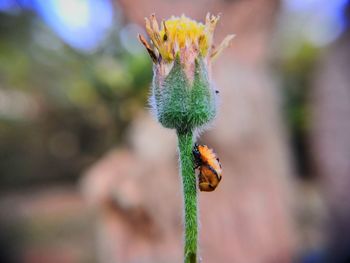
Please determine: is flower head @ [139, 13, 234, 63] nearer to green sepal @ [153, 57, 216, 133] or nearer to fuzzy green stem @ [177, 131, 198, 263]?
green sepal @ [153, 57, 216, 133]

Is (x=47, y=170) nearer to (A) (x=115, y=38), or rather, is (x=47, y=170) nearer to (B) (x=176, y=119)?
(A) (x=115, y=38)

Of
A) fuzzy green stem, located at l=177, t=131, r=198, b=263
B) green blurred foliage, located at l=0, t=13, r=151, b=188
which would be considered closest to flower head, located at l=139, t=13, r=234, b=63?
fuzzy green stem, located at l=177, t=131, r=198, b=263

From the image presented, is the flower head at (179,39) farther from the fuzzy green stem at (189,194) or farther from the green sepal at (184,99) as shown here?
the fuzzy green stem at (189,194)

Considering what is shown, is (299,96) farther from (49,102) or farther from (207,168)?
(207,168)

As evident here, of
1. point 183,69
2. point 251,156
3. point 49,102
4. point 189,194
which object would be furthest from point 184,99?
point 49,102

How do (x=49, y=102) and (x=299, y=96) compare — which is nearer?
(x=299, y=96)

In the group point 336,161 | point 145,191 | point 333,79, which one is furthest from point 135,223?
point 333,79

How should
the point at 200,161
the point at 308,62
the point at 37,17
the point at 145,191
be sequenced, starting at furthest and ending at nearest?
the point at 37,17 < the point at 308,62 < the point at 145,191 < the point at 200,161

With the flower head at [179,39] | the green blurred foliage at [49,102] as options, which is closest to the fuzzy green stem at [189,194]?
the flower head at [179,39]
